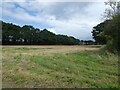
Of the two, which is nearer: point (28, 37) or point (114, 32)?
point (114, 32)

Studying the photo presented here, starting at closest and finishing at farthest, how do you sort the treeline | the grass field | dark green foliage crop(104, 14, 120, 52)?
the grass field
dark green foliage crop(104, 14, 120, 52)
the treeline

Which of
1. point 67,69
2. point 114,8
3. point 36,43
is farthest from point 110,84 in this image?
point 36,43

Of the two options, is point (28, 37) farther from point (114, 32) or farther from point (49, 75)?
point (49, 75)

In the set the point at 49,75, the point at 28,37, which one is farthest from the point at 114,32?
the point at 49,75

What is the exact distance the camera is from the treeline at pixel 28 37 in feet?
82.5

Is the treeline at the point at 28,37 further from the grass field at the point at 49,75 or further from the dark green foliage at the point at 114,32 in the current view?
Answer: the grass field at the point at 49,75

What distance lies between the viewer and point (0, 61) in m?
10.2

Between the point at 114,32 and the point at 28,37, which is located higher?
the point at 114,32

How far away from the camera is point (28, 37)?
26906mm

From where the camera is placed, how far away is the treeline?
82.5ft

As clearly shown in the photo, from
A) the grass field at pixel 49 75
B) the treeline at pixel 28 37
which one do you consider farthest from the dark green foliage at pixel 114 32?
the treeline at pixel 28 37

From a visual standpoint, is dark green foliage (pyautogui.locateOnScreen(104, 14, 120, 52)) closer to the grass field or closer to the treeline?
the grass field

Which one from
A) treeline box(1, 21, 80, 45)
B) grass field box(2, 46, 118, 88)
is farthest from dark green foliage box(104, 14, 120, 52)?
treeline box(1, 21, 80, 45)

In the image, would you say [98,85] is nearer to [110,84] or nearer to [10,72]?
[110,84]
